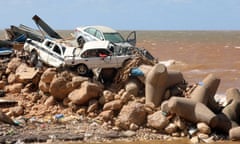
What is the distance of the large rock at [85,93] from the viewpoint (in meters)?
13.8

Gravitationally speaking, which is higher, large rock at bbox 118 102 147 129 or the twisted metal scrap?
the twisted metal scrap

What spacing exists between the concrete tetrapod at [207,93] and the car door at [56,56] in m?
5.14

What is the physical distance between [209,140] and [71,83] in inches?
202

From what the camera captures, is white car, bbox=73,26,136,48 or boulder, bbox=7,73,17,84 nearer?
boulder, bbox=7,73,17,84

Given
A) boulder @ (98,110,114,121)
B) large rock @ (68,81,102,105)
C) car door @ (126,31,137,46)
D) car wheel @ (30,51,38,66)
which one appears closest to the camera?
boulder @ (98,110,114,121)

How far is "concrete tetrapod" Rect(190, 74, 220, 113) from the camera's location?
1329cm

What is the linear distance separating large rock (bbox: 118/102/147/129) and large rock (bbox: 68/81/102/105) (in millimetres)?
1324

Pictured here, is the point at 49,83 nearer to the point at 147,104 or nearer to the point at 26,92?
the point at 26,92

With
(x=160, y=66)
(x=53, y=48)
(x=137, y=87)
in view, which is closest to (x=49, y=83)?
(x=53, y=48)

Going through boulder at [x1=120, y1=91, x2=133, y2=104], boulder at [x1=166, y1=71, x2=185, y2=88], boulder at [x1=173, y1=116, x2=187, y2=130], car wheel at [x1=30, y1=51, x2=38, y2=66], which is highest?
car wheel at [x1=30, y1=51, x2=38, y2=66]

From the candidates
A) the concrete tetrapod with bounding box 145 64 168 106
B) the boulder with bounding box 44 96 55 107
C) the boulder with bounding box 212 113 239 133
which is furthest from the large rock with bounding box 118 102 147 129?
the boulder with bounding box 44 96 55 107

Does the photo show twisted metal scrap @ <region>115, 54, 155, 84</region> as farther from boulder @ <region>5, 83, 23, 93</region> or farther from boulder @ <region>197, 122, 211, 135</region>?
boulder @ <region>5, 83, 23, 93</region>

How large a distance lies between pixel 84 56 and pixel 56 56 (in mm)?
1272

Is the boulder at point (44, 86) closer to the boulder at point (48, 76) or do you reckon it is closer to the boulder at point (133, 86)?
the boulder at point (48, 76)
